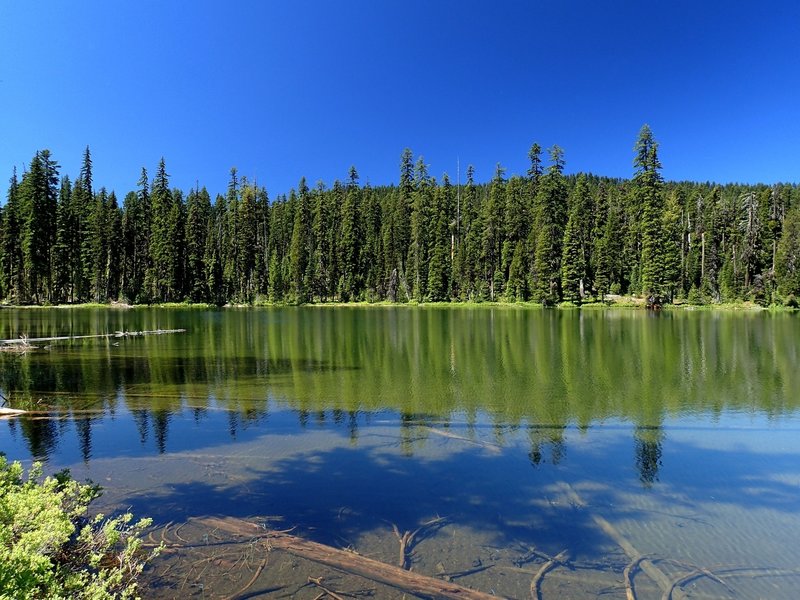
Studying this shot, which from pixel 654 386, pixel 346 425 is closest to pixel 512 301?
pixel 654 386

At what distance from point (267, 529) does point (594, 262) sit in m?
68.6

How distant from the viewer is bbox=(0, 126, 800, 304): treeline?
63469 millimetres

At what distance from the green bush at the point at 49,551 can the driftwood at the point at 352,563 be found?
1.21m

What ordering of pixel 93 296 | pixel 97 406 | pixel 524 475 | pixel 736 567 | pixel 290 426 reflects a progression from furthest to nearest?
pixel 93 296 < pixel 97 406 < pixel 290 426 < pixel 524 475 < pixel 736 567

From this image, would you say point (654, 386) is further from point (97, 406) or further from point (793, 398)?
point (97, 406)

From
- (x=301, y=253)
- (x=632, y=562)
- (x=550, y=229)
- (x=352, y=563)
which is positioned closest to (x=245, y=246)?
(x=301, y=253)

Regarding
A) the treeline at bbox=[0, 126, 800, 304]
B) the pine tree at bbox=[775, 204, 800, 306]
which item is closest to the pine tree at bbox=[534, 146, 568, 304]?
the treeline at bbox=[0, 126, 800, 304]

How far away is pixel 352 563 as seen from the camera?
5551 mm

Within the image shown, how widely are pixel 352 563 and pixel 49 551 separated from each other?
2905 mm

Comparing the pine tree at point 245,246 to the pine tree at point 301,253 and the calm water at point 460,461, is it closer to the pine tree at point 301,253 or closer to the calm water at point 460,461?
the pine tree at point 301,253

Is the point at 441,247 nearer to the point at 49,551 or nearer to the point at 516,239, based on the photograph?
the point at 516,239

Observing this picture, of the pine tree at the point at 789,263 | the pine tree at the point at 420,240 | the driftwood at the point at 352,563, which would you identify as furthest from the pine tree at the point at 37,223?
the pine tree at the point at 789,263

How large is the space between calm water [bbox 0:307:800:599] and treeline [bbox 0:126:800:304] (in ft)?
161

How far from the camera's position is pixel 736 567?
564cm
